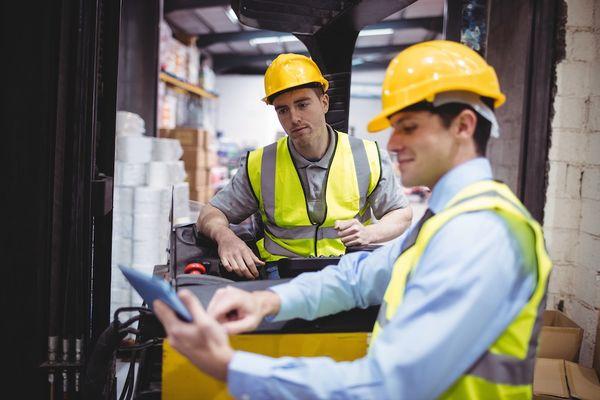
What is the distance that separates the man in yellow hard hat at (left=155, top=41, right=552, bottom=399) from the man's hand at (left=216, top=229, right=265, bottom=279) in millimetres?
718

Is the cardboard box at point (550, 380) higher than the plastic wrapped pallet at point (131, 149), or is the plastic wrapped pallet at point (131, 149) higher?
the plastic wrapped pallet at point (131, 149)

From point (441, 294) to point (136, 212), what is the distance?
10.6 ft

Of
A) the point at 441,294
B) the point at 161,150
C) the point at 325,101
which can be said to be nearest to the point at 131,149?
the point at 161,150

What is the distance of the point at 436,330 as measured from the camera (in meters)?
1.03

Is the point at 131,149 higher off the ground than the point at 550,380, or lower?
higher

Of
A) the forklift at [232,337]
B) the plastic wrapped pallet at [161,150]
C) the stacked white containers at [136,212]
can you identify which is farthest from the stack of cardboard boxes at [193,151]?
the forklift at [232,337]

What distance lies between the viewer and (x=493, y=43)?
402cm

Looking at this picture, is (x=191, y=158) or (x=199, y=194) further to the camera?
(x=199, y=194)

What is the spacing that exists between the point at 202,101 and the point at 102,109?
8.60m

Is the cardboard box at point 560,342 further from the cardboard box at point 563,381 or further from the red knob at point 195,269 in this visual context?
the red knob at point 195,269

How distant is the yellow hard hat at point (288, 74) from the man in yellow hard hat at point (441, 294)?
119 centimetres

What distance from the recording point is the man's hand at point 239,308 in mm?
1285

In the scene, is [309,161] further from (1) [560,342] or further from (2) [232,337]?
(1) [560,342]

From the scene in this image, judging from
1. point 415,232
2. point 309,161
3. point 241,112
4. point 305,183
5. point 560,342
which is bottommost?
point 560,342
